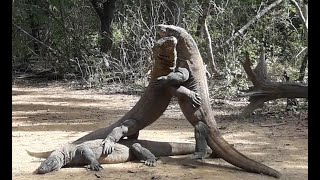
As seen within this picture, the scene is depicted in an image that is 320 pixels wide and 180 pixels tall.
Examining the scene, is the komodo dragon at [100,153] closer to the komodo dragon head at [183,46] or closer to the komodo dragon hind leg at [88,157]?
the komodo dragon hind leg at [88,157]

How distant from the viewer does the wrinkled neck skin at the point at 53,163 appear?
→ 19.1ft

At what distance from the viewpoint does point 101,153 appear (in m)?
6.23

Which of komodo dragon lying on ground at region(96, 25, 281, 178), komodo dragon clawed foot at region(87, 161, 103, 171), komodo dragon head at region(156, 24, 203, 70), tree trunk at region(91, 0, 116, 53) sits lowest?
komodo dragon clawed foot at region(87, 161, 103, 171)

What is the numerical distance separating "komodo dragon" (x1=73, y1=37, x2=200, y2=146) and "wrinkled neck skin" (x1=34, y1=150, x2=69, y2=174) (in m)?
0.45

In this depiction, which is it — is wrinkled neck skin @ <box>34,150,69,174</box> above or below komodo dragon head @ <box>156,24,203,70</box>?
below

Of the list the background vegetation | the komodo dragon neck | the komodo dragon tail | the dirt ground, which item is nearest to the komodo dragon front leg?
the komodo dragon neck

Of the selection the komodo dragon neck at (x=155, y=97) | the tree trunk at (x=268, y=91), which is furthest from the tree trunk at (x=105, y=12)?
the komodo dragon neck at (x=155, y=97)

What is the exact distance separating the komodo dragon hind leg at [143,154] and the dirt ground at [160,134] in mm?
113

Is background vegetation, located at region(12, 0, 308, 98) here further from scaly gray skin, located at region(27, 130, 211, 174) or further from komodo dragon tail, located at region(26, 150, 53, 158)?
komodo dragon tail, located at region(26, 150, 53, 158)

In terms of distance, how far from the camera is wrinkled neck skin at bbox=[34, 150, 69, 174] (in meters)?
5.82

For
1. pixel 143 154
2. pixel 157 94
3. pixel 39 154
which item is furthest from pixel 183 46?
pixel 39 154

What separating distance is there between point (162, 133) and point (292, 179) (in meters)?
3.47

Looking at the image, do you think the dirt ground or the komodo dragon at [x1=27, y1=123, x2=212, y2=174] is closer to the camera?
the dirt ground
